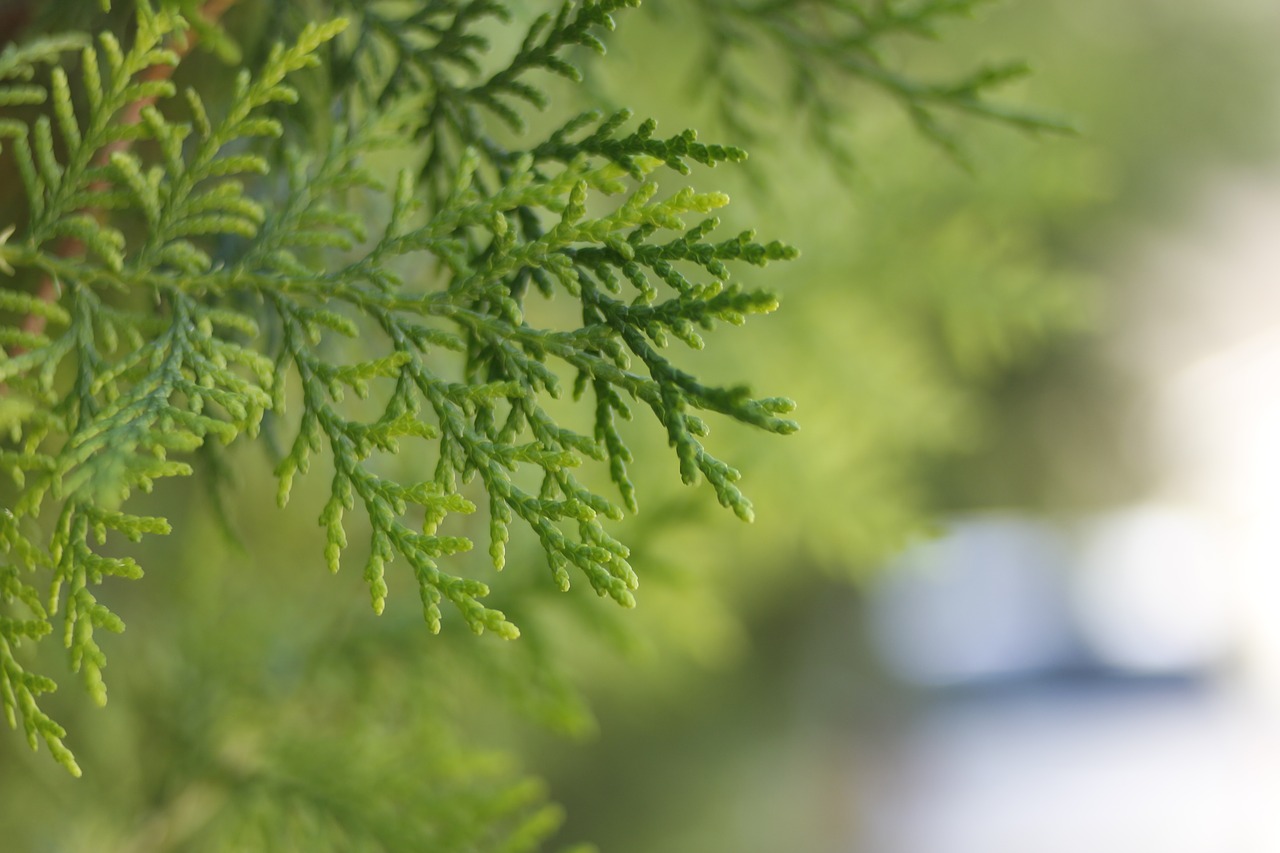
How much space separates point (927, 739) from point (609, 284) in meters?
4.82

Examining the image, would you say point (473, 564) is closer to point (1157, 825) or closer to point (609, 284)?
point (609, 284)

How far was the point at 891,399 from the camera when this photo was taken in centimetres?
221

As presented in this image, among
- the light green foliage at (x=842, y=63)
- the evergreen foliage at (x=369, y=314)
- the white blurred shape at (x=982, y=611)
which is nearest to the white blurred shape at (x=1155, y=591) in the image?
the white blurred shape at (x=982, y=611)

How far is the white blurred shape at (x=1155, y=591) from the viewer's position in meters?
5.05

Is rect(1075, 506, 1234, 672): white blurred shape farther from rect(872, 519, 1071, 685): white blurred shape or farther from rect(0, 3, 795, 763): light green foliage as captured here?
rect(0, 3, 795, 763): light green foliage

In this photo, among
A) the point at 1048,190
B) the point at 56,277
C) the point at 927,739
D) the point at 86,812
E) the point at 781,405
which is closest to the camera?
the point at 781,405

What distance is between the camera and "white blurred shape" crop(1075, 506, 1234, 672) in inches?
199

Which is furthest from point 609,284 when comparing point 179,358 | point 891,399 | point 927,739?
point 927,739

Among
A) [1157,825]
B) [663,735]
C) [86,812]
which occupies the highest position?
[1157,825]

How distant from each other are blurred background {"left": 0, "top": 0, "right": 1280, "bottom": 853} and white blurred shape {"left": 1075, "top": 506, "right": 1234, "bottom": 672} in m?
0.02

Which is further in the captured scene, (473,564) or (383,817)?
(473,564)

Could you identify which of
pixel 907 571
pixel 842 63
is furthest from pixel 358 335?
pixel 907 571

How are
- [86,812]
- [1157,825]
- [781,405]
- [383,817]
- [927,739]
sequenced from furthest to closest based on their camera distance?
[927,739] < [1157,825] < [86,812] < [383,817] < [781,405]

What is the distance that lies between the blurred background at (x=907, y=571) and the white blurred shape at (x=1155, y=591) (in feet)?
0.06
